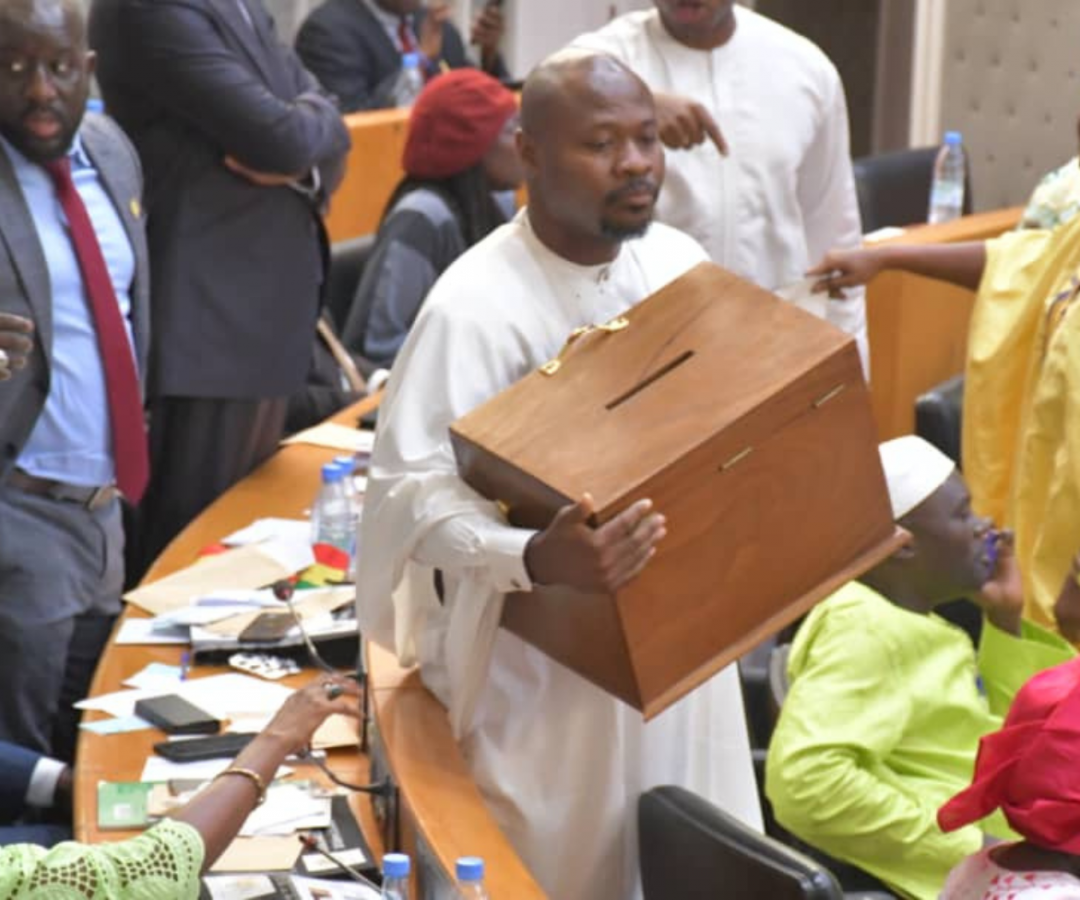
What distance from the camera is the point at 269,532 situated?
4906 millimetres

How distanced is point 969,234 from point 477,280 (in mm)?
4069

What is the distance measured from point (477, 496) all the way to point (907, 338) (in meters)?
3.70

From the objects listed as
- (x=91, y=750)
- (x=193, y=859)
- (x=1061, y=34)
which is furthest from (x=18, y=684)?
(x=1061, y=34)

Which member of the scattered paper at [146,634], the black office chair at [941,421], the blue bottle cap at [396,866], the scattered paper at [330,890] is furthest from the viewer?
the black office chair at [941,421]

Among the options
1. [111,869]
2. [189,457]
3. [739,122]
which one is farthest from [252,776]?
[189,457]

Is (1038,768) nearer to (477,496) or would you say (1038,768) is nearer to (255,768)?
(477,496)

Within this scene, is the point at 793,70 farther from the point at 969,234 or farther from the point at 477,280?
the point at 969,234

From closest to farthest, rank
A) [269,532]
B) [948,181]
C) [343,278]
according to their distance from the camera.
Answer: [269,532] → [343,278] → [948,181]

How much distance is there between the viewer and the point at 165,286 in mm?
5117

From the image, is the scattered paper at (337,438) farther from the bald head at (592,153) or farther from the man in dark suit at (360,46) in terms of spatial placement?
the man in dark suit at (360,46)

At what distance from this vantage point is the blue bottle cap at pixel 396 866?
9.52ft

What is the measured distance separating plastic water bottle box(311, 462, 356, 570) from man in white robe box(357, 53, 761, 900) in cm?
139

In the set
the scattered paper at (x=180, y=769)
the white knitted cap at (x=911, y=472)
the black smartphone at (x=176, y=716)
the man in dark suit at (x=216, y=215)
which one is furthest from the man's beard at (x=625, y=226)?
the man in dark suit at (x=216, y=215)

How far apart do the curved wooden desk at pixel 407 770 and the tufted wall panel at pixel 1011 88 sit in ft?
19.3
